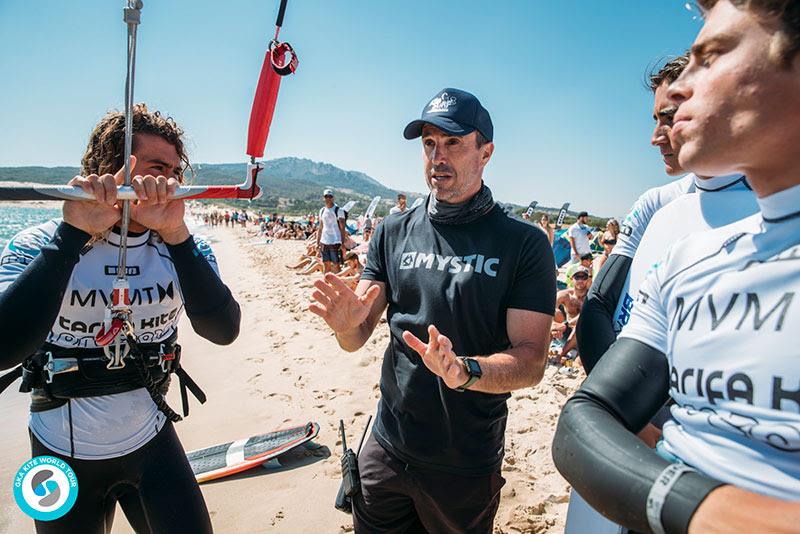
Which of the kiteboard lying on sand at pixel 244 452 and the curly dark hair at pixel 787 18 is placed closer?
the curly dark hair at pixel 787 18

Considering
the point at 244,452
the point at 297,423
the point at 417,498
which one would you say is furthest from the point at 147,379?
the point at 297,423

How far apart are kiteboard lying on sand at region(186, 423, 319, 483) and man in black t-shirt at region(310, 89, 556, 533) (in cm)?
231

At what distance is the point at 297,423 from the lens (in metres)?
4.95

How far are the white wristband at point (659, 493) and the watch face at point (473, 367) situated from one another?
0.92 metres

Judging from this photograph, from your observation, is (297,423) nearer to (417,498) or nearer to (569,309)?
(417,498)

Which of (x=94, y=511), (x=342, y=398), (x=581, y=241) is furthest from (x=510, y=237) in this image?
(x=581, y=241)

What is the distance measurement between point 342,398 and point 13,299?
13.9ft

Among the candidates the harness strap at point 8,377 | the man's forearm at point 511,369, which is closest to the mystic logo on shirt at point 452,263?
the man's forearm at point 511,369

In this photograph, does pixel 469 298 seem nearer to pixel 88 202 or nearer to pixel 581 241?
pixel 88 202

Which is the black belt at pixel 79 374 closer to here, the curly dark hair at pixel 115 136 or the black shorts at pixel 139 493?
the black shorts at pixel 139 493

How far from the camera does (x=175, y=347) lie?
2.21 m

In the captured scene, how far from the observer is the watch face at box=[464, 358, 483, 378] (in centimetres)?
172

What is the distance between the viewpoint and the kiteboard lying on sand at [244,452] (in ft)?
13.2

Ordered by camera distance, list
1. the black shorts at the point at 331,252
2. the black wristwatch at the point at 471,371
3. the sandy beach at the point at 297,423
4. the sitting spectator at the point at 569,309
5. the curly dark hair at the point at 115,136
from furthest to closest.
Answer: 1. the black shorts at the point at 331,252
2. the sitting spectator at the point at 569,309
3. the sandy beach at the point at 297,423
4. the curly dark hair at the point at 115,136
5. the black wristwatch at the point at 471,371
